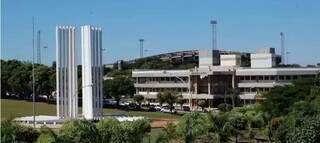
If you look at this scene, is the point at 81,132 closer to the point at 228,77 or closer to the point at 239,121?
the point at 239,121

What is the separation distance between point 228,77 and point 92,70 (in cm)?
4153

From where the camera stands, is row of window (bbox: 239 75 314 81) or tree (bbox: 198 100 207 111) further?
tree (bbox: 198 100 207 111)

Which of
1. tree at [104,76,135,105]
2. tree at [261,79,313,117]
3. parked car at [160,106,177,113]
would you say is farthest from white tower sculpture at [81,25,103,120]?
tree at [104,76,135,105]

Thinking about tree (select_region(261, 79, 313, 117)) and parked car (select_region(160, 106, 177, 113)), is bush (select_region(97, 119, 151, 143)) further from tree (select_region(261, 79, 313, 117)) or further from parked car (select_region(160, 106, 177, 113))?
parked car (select_region(160, 106, 177, 113))

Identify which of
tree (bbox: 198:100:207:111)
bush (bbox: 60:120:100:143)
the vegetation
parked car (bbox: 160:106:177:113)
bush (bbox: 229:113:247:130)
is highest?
the vegetation

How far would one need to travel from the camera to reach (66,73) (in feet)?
209

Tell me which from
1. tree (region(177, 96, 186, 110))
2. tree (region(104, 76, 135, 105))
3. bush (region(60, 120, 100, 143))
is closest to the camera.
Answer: bush (region(60, 120, 100, 143))

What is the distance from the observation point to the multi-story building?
320 ft

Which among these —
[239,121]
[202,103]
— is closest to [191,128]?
[239,121]

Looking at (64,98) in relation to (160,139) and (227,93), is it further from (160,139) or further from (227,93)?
(227,93)

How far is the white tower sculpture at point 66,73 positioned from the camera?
206ft

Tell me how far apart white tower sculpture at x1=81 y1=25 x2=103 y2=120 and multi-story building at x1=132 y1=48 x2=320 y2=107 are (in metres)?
35.7

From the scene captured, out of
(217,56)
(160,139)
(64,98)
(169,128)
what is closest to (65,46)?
(64,98)

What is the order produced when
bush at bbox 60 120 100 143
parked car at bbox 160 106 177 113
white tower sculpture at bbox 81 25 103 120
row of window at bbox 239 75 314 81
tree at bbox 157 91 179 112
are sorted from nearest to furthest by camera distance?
bush at bbox 60 120 100 143, white tower sculpture at bbox 81 25 103 120, parked car at bbox 160 106 177 113, tree at bbox 157 91 179 112, row of window at bbox 239 75 314 81
